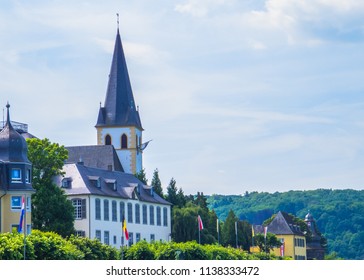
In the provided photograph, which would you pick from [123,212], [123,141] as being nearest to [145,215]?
[123,212]

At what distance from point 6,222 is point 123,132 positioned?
7733 centimetres

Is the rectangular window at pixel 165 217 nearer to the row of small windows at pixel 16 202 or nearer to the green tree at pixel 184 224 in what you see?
the green tree at pixel 184 224

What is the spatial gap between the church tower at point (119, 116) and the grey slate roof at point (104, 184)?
33477mm

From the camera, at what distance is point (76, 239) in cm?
9875

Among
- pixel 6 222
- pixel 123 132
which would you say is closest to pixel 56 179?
pixel 6 222

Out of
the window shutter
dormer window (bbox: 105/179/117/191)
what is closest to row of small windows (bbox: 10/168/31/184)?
the window shutter

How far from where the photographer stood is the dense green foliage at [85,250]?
260 ft

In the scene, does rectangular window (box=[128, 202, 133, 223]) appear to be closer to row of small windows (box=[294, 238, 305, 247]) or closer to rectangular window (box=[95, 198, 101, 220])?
rectangular window (box=[95, 198, 101, 220])

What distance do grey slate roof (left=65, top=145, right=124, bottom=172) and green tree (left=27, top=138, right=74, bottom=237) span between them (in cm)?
4394

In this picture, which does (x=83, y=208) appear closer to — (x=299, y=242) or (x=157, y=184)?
(x=157, y=184)

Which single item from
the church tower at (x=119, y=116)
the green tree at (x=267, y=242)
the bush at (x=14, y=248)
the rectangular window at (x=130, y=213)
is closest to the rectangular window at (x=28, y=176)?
the bush at (x=14, y=248)

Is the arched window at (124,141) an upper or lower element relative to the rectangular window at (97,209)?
upper
